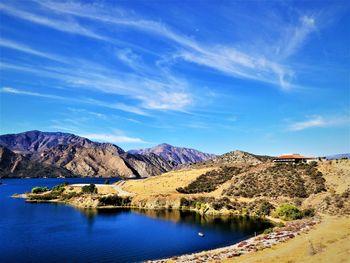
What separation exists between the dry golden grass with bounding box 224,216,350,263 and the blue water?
12.2 meters

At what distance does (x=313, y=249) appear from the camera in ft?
157

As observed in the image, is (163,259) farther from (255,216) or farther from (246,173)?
(246,173)

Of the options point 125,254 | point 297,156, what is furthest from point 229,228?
point 297,156

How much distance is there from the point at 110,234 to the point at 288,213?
39.8m

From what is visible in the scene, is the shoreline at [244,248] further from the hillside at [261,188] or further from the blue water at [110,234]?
the hillside at [261,188]

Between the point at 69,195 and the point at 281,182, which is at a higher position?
the point at 281,182

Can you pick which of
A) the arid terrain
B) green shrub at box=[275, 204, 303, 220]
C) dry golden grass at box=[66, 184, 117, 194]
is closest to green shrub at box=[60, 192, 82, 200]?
the arid terrain

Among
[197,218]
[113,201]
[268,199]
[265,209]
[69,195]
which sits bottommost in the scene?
[197,218]

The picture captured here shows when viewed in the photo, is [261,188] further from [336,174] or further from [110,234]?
[110,234]

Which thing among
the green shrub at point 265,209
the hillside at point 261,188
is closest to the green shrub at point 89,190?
the hillside at point 261,188

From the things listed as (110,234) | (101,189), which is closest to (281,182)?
(110,234)

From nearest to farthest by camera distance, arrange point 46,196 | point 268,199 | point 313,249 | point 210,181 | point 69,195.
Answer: point 313,249 < point 268,199 < point 210,181 < point 69,195 < point 46,196

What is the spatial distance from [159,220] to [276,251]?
141 ft

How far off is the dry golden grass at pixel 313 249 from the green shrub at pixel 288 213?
17.4m
